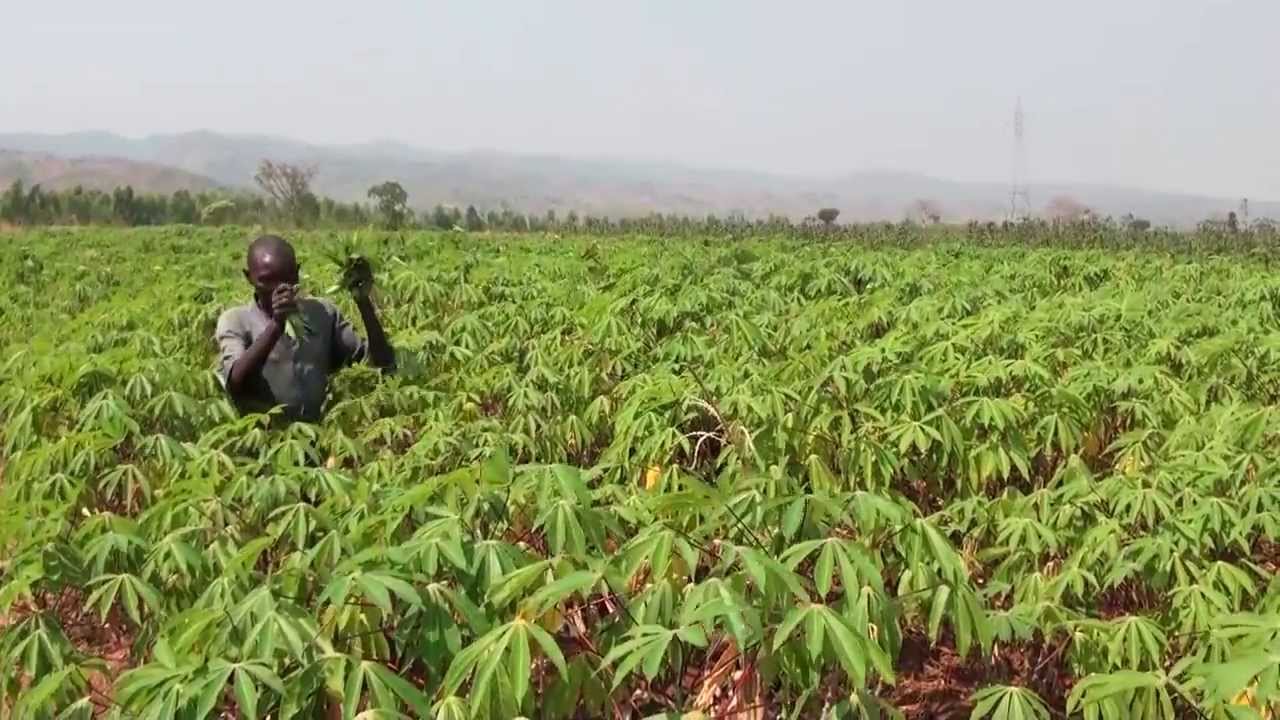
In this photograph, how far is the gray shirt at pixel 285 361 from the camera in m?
3.88

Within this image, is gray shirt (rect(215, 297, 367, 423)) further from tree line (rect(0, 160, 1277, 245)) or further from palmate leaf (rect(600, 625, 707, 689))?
tree line (rect(0, 160, 1277, 245))

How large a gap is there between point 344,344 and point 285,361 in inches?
11.7

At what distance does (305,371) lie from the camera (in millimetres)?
4020

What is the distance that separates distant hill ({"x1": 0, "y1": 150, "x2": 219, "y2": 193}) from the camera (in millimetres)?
172250

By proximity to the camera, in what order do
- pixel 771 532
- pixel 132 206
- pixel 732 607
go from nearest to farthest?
pixel 732 607 < pixel 771 532 < pixel 132 206

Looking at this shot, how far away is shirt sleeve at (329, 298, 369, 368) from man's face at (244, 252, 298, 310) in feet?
1.46

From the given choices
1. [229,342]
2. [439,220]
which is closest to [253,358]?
[229,342]

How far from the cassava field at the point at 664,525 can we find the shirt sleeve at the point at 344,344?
247mm

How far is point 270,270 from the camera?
371cm

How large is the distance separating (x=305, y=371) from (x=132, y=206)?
5790cm

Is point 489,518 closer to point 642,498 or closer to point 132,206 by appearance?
point 642,498

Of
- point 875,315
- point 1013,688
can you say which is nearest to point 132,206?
point 875,315

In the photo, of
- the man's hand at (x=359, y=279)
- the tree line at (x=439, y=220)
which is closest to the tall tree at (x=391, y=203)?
the tree line at (x=439, y=220)

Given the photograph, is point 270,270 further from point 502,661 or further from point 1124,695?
point 1124,695
